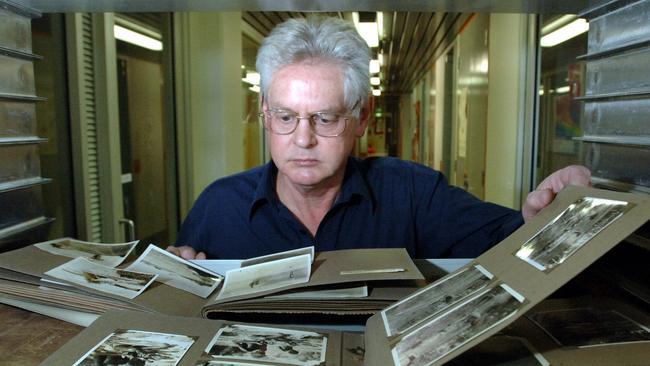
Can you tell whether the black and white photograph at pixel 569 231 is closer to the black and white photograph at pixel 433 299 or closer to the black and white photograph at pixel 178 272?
the black and white photograph at pixel 433 299

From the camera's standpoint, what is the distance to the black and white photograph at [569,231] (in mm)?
471

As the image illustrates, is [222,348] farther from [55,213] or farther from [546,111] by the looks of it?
[546,111]

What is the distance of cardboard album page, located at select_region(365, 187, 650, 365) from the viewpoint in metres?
0.43

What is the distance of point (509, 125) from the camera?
2660 mm

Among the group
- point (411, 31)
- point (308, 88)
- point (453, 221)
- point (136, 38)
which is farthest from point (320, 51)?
point (411, 31)

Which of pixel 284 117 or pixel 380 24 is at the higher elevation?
pixel 380 24

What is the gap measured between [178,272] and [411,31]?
510cm

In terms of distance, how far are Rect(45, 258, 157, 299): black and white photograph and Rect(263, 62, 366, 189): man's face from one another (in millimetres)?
447

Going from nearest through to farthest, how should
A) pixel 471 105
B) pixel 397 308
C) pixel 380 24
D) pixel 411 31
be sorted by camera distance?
1. pixel 397 308
2. pixel 471 105
3. pixel 380 24
4. pixel 411 31

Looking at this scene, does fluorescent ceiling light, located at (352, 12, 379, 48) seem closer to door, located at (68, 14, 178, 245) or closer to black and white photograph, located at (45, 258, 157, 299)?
door, located at (68, 14, 178, 245)

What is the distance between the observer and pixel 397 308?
0.57 meters

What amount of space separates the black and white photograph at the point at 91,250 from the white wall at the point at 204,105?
8.91 ft

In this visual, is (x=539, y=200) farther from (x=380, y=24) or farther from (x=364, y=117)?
(x=380, y=24)

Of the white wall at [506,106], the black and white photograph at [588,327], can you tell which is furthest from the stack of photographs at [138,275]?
the white wall at [506,106]
